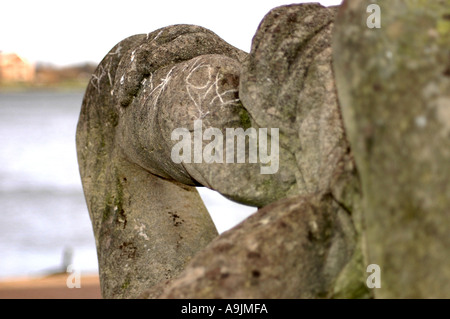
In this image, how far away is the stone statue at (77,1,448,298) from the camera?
1.40 m

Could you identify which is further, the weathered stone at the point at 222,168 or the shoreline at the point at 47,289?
the shoreline at the point at 47,289

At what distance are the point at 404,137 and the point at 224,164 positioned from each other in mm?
519

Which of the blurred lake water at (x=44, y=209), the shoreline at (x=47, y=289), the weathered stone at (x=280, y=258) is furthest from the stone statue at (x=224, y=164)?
the blurred lake water at (x=44, y=209)

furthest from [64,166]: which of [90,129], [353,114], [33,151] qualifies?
[353,114]

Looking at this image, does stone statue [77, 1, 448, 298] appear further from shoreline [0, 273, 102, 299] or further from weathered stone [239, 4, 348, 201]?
shoreline [0, 273, 102, 299]

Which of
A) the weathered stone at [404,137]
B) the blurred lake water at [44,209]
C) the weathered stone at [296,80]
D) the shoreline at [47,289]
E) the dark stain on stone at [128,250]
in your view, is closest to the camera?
the weathered stone at [404,137]

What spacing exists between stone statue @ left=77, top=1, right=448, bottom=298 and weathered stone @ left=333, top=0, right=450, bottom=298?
66 mm

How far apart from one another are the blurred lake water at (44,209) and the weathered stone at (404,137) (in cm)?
406

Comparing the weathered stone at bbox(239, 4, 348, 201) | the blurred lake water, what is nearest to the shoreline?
the blurred lake water

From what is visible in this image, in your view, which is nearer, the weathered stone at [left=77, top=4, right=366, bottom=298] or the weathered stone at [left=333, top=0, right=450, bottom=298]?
the weathered stone at [left=333, top=0, right=450, bottom=298]

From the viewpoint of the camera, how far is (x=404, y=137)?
1262 mm

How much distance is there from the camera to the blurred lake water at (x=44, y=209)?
26.5 feet

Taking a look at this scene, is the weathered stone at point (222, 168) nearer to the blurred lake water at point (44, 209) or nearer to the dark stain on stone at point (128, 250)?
the dark stain on stone at point (128, 250)

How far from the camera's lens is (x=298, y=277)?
4.57 feet
